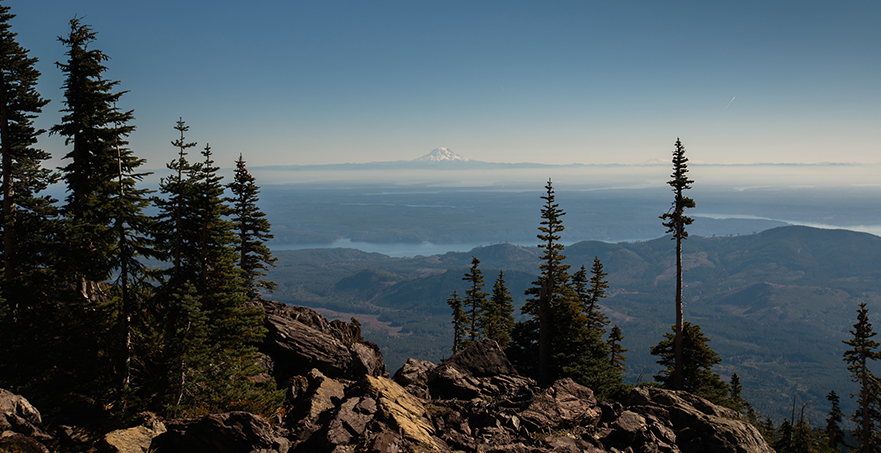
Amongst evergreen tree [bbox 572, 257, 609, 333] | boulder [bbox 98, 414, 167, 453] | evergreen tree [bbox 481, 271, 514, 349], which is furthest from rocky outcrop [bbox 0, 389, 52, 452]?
evergreen tree [bbox 572, 257, 609, 333]

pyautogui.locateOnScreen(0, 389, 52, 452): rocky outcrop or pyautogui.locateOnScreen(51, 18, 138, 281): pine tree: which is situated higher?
pyautogui.locateOnScreen(51, 18, 138, 281): pine tree

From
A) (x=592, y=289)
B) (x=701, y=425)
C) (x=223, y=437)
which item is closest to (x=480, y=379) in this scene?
(x=701, y=425)

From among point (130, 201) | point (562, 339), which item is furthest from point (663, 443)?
point (130, 201)

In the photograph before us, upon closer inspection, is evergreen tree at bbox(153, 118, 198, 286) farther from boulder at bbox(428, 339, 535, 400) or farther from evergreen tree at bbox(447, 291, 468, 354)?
evergreen tree at bbox(447, 291, 468, 354)

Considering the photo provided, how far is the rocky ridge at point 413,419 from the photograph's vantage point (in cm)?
1320

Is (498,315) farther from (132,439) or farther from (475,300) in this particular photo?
(132,439)

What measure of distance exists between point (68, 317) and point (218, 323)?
661 cm

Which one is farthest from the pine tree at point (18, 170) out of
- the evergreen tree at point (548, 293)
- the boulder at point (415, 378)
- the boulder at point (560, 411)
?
the evergreen tree at point (548, 293)

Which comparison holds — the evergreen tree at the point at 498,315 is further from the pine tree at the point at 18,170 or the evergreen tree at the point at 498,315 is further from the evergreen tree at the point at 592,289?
the pine tree at the point at 18,170

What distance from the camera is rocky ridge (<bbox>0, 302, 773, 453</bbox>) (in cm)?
1320

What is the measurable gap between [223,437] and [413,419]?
6.69m

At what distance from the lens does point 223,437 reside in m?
13.1

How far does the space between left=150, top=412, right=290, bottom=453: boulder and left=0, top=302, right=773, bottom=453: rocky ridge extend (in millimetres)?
33

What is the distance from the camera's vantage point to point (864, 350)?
113ft
